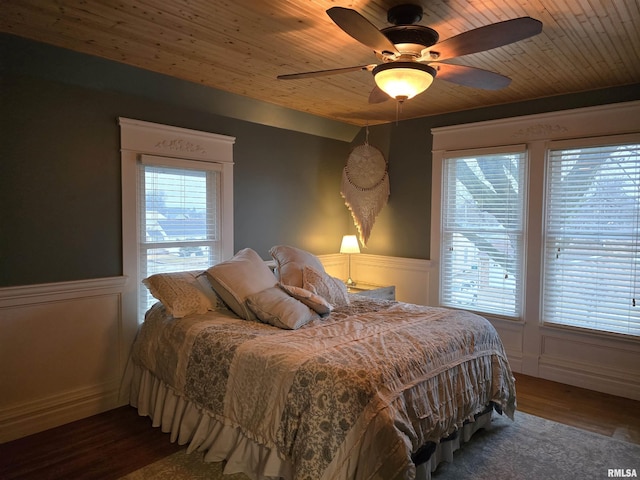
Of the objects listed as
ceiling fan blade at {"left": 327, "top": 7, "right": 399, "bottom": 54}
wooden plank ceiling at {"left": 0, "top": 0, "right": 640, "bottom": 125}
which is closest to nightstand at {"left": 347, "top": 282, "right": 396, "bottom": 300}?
wooden plank ceiling at {"left": 0, "top": 0, "right": 640, "bottom": 125}

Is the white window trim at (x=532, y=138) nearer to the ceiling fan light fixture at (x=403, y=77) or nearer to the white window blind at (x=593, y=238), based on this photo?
the white window blind at (x=593, y=238)

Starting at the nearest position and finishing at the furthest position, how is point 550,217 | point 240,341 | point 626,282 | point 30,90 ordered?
point 240,341, point 30,90, point 626,282, point 550,217

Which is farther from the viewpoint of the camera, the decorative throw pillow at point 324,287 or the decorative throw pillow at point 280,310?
the decorative throw pillow at point 324,287

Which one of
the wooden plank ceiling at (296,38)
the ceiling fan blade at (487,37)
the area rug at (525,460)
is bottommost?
the area rug at (525,460)

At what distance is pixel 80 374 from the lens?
312cm

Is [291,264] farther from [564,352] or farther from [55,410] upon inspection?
[564,352]

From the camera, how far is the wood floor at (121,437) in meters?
2.49

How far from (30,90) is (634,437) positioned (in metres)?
4.56

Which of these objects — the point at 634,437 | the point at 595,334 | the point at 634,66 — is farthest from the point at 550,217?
the point at 634,437

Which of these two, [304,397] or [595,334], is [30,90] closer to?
[304,397]

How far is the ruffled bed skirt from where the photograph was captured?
2.23 meters

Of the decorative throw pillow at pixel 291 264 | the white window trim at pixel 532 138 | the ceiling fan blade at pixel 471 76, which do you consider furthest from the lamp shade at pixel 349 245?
the ceiling fan blade at pixel 471 76

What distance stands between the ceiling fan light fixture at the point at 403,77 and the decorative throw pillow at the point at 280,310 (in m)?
1.46

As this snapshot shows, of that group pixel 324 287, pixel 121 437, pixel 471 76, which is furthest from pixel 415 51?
pixel 121 437
